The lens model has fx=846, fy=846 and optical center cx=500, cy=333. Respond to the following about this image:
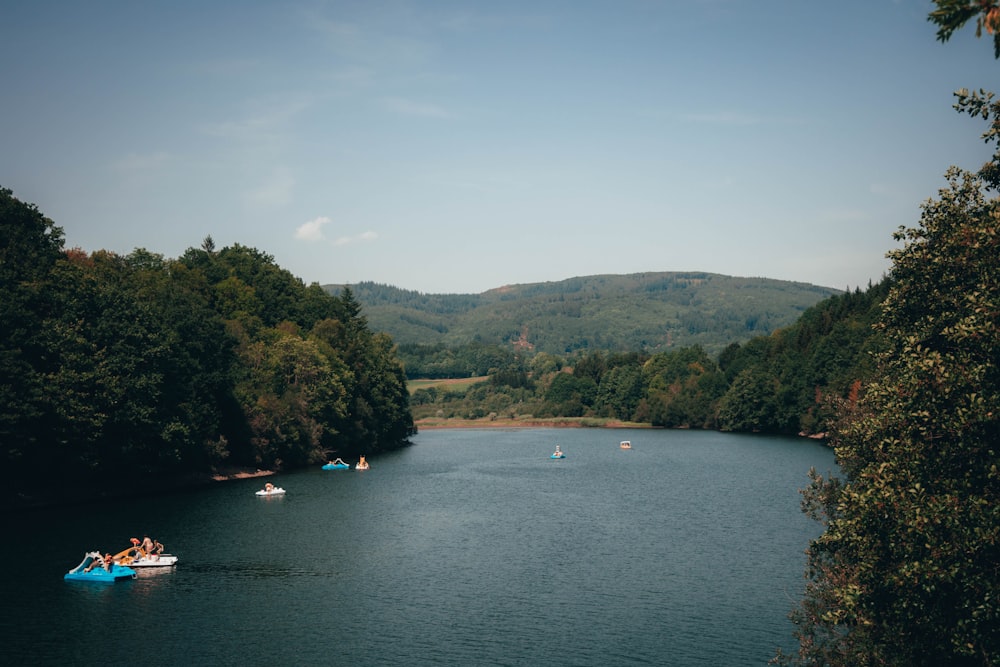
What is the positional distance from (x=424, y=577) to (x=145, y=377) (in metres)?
44.2

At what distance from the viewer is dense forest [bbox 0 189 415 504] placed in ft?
264

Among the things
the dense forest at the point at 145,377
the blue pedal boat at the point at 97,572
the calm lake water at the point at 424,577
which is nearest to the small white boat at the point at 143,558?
the calm lake water at the point at 424,577

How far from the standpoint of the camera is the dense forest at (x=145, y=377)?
80500 mm

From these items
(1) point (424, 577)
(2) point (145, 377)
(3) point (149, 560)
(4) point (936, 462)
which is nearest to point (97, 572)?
(3) point (149, 560)

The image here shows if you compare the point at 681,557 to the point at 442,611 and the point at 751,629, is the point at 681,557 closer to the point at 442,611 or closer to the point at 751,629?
the point at 751,629

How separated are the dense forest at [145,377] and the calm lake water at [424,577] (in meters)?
5.85

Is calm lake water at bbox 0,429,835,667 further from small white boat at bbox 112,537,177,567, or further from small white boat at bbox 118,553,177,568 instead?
small white boat at bbox 112,537,177,567

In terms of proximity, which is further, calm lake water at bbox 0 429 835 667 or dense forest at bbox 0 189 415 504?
dense forest at bbox 0 189 415 504

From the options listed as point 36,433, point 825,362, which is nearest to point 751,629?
point 36,433

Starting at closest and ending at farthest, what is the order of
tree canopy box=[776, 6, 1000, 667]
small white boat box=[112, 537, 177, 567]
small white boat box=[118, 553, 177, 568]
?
tree canopy box=[776, 6, 1000, 667]
small white boat box=[112, 537, 177, 567]
small white boat box=[118, 553, 177, 568]

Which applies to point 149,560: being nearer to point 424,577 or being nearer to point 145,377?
point 424,577

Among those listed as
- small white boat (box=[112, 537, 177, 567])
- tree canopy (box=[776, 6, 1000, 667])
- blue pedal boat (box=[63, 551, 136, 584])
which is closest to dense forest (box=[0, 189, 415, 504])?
small white boat (box=[112, 537, 177, 567])

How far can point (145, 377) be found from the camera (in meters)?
89.0

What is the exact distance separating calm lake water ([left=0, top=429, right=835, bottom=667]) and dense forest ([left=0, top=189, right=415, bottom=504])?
585 centimetres
